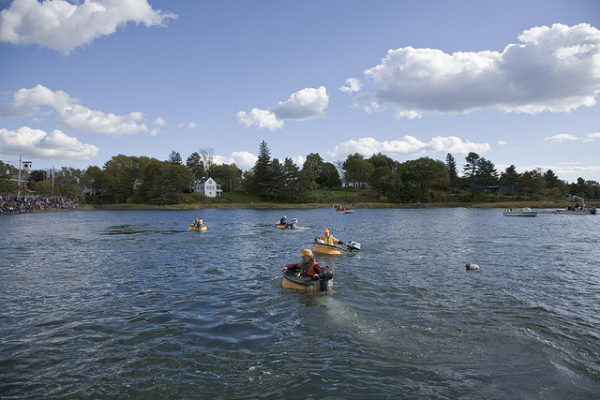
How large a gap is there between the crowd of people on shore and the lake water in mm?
59977

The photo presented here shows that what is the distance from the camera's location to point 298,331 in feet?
33.2

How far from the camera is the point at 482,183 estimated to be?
12388cm

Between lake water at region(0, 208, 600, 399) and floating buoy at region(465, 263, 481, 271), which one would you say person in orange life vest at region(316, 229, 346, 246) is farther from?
floating buoy at region(465, 263, 481, 271)

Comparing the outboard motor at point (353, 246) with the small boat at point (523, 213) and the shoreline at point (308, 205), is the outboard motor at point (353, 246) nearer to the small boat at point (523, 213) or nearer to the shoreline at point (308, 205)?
the small boat at point (523, 213)

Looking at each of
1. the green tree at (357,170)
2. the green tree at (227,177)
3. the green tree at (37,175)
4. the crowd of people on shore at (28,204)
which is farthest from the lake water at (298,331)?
the green tree at (37,175)

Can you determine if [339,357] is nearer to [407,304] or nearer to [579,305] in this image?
[407,304]

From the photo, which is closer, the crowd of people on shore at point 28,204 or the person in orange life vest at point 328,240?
the person in orange life vest at point 328,240

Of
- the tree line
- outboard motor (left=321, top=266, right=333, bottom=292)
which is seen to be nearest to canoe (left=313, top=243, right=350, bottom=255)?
outboard motor (left=321, top=266, right=333, bottom=292)

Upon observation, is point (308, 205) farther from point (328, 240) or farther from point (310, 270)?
point (310, 270)

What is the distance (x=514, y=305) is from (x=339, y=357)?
25.0ft

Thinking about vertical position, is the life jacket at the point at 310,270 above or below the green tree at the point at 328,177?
below

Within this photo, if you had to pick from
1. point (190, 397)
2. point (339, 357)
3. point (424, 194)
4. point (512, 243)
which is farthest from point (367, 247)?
point (424, 194)

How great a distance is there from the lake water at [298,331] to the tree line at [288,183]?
293ft

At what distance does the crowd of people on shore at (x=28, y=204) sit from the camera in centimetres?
6568
